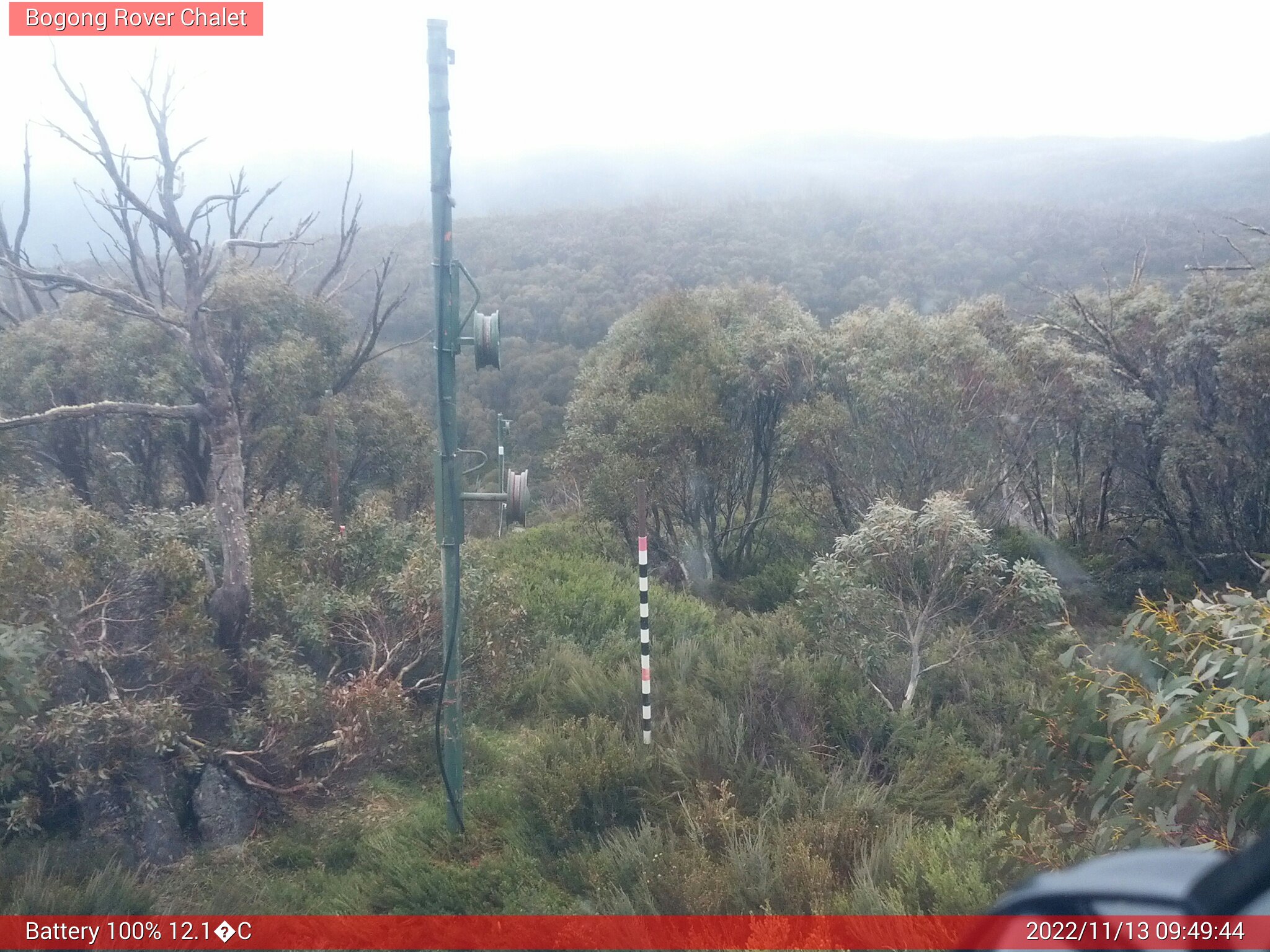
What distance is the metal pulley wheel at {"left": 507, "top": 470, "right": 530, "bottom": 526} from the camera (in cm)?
540

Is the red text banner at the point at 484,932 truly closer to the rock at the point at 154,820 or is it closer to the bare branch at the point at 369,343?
the rock at the point at 154,820

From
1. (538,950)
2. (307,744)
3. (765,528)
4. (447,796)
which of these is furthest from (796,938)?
(765,528)

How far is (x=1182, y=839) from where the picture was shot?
3090mm

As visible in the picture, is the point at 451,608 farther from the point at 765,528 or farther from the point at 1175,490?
the point at 1175,490

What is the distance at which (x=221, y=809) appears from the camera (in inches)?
214

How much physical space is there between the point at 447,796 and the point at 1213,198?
2830cm

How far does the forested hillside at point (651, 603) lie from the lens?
414 cm

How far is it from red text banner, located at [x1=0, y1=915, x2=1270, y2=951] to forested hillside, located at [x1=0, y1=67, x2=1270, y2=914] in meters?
0.14

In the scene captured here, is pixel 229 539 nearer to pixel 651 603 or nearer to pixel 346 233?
pixel 651 603

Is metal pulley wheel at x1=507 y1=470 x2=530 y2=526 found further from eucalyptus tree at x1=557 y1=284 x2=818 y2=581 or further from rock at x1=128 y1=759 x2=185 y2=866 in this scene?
eucalyptus tree at x1=557 y1=284 x2=818 y2=581

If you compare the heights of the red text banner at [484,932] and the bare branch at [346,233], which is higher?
the bare branch at [346,233]

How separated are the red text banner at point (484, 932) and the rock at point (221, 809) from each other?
122 cm

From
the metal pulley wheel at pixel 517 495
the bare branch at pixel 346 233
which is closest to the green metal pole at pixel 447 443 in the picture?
the metal pulley wheel at pixel 517 495

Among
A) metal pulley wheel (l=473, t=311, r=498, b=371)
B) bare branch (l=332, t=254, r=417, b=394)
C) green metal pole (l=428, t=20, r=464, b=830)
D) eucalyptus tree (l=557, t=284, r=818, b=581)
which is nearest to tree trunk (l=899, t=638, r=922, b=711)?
green metal pole (l=428, t=20, r=464, b=830)
